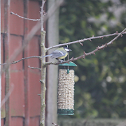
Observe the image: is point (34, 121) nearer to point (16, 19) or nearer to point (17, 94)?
point (17, 94)

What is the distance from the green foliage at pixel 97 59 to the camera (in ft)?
10.2

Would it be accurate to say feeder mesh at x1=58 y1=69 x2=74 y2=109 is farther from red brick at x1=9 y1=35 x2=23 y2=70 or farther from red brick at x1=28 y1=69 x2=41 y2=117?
red brick at x1=28 y1=69 x2=41 y2=117

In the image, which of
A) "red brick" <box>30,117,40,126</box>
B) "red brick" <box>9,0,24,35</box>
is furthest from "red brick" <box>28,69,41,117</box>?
"red brick" <box>9,0,24,35</box>

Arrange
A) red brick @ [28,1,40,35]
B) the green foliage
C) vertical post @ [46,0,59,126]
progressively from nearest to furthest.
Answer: red brick @ [28,1,40,35]
vertical post @ [46,0,59,126]
the green foliage

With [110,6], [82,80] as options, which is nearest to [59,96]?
[82,80]

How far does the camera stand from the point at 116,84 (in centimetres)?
328

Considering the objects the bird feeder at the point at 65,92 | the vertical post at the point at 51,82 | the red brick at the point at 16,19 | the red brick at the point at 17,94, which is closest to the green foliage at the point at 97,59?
the vertical post at the point at 51,82

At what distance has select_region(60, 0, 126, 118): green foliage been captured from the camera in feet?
10.2

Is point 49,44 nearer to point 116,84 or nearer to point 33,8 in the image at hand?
point 33,8

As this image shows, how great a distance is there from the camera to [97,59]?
318cm

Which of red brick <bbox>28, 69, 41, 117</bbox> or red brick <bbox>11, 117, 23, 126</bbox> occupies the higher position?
red brick <bbox>28, 69, 41, 117</bbox>

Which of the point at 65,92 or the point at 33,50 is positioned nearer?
the point at 65,92

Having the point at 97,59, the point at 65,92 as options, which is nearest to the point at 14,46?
the point at 65,92

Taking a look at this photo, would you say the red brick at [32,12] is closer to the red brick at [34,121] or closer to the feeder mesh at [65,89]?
the feeder mesh at [65,89]
